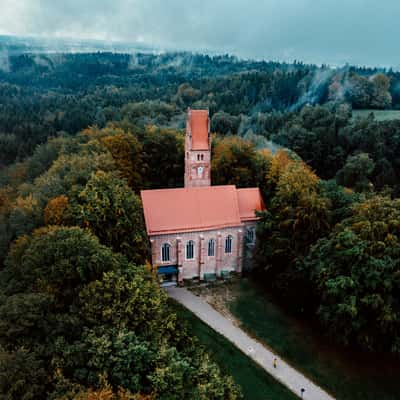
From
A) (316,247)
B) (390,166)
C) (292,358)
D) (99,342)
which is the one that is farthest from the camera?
(390,166)

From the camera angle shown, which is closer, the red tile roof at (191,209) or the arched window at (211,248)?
the red tile roof at (191,209)

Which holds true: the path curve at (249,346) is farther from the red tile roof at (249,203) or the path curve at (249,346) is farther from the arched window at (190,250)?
the red tile roof at (249,203)

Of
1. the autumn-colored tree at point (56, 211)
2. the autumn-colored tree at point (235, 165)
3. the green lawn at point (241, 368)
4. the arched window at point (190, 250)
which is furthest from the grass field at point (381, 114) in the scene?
the autumn-colored tree at point (56, 211)

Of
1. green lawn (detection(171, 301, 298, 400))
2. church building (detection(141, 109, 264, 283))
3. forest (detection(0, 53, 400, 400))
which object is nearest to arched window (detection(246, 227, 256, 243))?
church building (detection(141, 109, 264, 283))

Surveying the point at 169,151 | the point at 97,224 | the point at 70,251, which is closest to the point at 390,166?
the point at 169,151

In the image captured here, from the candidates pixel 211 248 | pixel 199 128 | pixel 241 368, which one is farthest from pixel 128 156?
pixel 241 368

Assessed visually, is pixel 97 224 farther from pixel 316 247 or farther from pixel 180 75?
pixel 180 75
